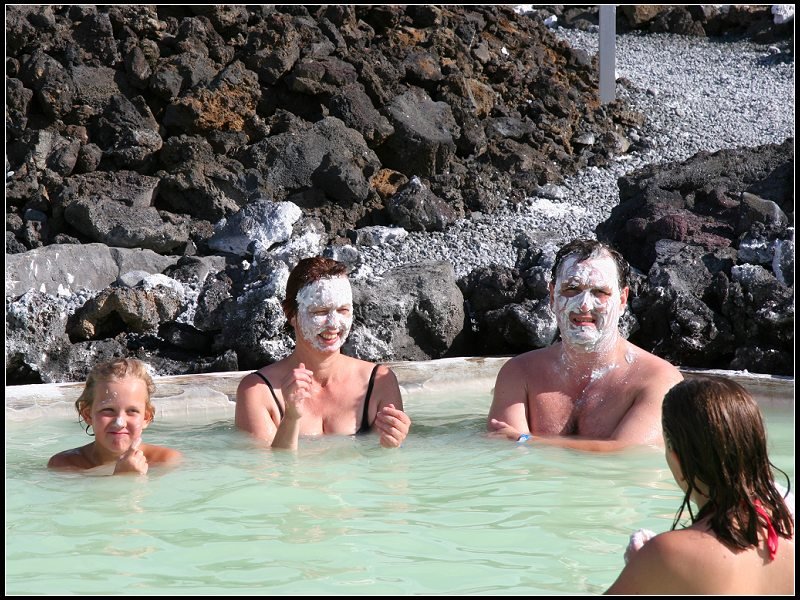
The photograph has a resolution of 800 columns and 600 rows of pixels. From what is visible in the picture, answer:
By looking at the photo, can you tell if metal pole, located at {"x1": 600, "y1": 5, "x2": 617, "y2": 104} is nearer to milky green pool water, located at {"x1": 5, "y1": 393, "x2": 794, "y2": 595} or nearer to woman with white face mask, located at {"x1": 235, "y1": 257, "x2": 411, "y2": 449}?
milky green pool water, located at {"x1": 5, "y1": 393, "x2": 794, "y2": 595}

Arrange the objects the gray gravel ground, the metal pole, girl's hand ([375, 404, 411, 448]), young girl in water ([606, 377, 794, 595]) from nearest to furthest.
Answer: young girl in water ([606, 377, 794, 595]) < girl's hand ([375, 404, 411, 448]) < the gray gravel ground < the metal pole

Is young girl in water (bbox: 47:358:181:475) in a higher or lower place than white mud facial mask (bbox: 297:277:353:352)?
lower

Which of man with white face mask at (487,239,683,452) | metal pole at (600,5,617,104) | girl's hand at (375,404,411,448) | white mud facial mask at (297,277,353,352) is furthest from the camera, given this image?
metal pole at (600,5,617,104)

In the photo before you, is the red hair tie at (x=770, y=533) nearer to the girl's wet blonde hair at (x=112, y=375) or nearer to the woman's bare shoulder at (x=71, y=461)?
the girl's wet blonde hair at (x=112, y=375)

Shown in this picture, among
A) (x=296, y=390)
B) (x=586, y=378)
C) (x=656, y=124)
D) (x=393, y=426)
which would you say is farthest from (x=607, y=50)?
(x=296, y=390)

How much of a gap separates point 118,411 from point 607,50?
881cm

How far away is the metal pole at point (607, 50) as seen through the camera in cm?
1148

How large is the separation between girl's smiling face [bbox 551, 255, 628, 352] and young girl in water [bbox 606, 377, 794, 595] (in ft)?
7.81

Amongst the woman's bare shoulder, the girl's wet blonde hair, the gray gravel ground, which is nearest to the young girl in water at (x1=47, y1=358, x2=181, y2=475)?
the girl's wet blonde hair

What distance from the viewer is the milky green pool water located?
3.19 m

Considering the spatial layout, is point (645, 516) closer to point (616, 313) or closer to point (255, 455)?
point (616, 313)

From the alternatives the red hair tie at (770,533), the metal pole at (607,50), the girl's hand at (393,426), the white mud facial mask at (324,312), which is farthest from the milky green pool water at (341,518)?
the metal pole at (607,50)

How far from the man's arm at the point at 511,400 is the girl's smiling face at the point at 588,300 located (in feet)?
0.98

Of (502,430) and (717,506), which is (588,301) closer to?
(502,430)
